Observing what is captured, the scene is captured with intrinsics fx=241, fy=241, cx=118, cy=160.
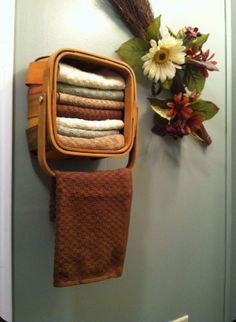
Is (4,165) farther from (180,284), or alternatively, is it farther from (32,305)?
(180,284)

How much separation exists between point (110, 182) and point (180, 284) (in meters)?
0.63

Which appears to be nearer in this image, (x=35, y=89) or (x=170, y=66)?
(x=35, y=89)

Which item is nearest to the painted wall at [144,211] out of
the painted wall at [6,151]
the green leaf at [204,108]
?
the painted wall at [6,151]

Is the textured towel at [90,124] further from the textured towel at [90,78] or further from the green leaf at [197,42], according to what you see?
the green leaf at [197,42]

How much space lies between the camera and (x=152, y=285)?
3.03ft

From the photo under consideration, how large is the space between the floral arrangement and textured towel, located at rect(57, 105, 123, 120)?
21 centimetres

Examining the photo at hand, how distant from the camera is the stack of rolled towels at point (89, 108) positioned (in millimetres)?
601

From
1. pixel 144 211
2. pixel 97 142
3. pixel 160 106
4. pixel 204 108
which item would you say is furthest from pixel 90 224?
pixel 204 108

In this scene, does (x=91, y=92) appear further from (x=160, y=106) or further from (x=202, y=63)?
(x=202, y=63)

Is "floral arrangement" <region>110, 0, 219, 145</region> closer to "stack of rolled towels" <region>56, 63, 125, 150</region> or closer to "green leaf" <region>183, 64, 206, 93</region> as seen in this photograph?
"green leaf" <region>183, 64, 206, 93</region>

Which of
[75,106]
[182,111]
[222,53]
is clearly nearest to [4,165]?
[75,106]

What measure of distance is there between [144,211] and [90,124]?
1.40ft

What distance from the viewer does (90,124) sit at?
63 centimetres

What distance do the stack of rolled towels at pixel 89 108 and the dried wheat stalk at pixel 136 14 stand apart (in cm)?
26
